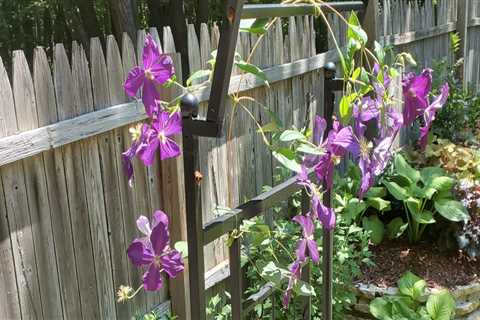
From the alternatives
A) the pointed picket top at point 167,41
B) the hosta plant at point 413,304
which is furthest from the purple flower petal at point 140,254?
the hosta plant at point 413,304

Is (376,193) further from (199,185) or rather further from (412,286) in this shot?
(199,185)

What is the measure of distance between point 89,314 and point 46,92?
920 mm

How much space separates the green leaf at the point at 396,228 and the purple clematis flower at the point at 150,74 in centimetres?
278

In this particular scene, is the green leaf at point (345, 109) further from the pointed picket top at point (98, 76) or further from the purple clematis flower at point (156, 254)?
the pointed picket top at point (98, 76)

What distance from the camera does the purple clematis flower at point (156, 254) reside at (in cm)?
150

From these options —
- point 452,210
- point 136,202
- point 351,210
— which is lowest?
point 452,210

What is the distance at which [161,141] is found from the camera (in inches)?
56.6

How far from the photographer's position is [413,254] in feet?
12.8

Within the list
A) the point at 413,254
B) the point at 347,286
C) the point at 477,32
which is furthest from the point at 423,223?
the point at 477,32

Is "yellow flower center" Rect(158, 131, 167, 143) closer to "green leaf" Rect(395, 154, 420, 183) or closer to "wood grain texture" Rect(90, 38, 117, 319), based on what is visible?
"wood grain texture" Rect(90, 38, 117, 319)

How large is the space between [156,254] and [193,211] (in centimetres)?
14

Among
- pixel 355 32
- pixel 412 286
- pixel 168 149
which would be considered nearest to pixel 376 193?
pixel 412 286

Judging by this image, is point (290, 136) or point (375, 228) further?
point (375, 228)

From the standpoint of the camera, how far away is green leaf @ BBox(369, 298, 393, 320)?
3.29 meters
